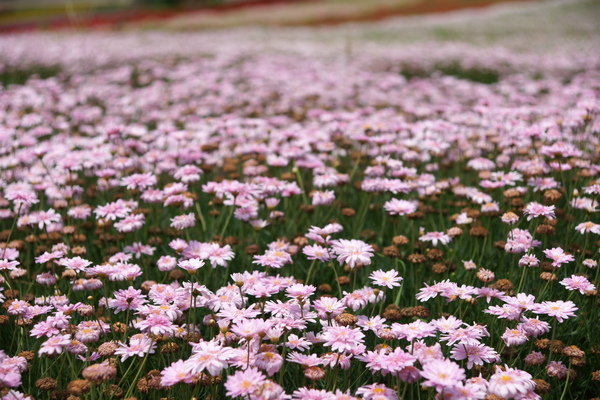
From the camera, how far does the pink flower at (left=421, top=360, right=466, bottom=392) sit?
1615 mm

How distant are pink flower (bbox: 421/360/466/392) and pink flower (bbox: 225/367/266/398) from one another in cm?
50

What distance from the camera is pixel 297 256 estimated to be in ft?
10.3

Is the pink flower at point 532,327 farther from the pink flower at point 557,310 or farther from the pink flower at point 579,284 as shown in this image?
the pink flower at point 579,284

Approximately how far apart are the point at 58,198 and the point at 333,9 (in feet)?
95.4

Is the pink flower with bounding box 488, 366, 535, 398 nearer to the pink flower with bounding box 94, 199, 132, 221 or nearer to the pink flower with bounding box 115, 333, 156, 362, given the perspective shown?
the pink flower with bounding box 115, 333, 156, 362

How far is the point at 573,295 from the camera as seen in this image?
2.79m

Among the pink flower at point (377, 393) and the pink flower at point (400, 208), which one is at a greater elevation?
the pink flower at point (400, 208)

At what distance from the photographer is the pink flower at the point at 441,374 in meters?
1.62

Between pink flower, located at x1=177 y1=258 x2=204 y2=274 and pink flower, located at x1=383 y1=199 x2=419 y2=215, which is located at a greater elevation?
pink flower, located at x1=177 y1=258 x2=204 y2=274

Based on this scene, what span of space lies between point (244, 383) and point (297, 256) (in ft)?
4.95

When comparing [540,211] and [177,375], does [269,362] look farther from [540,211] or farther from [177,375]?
[540,211]

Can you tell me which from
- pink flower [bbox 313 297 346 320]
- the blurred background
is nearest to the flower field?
pink flower [bbox 313 297 346 320]

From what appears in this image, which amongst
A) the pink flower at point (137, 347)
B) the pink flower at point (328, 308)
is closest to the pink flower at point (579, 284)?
the pink flower at point (328, 308)

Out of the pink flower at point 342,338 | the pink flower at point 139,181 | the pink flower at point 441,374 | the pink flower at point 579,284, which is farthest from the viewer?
the pink flower at point 139,181
